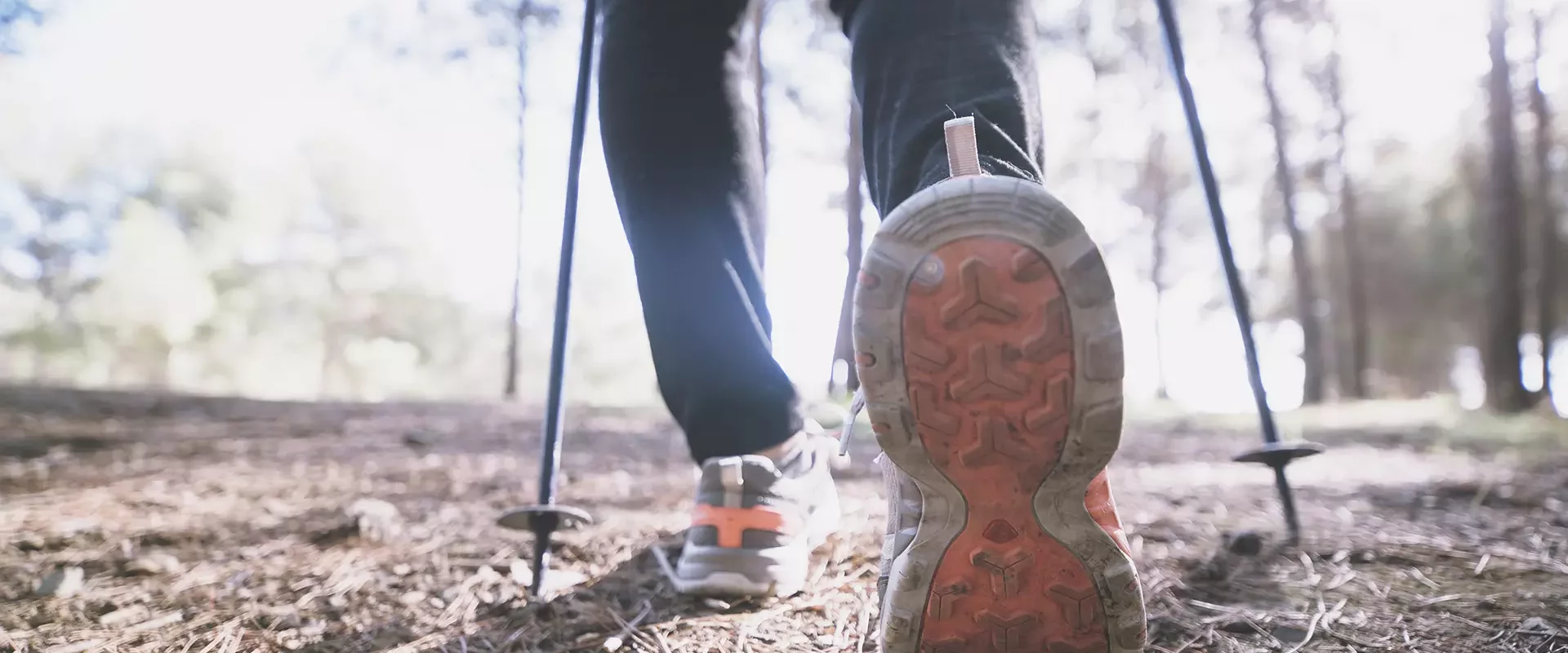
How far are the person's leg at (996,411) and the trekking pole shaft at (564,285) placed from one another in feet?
2.07

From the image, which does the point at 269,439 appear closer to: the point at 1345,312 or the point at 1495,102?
the point at 1495,102

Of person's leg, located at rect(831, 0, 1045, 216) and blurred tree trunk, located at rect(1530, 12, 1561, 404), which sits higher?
blurred tree trunk, located at rect(1530, 12, 1561, 404)

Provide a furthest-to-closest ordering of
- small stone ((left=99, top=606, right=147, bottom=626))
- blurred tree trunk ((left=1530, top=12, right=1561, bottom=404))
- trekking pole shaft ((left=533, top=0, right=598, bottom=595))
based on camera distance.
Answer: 1. blurred tree trunk ((left=1530, top=12, right=1561, bottom=404))
2. trekking pole shaft ((left=533, top=0, right=598, bottom=595))
3. small stone ((left=99, top=606, right=147, bottom=626))

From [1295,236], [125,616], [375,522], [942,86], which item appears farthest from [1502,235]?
[125,616]

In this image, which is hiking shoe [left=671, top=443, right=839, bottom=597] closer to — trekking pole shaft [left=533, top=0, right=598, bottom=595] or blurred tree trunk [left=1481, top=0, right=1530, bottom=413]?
trekking pole shaft [left=533, top=0, right=598, bottom=595]

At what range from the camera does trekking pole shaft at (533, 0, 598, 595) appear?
1133 mm

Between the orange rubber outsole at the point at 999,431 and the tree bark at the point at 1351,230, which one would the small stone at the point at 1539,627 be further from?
the tree bark at the point at 1351,230

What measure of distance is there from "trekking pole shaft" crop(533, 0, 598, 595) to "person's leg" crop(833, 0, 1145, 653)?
2.07ft

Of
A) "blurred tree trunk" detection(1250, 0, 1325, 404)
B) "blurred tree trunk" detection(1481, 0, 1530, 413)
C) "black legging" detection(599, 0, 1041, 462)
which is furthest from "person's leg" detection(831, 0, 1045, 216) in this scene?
"blurred tree trunk" detection(1250, 0, 1325, 404)

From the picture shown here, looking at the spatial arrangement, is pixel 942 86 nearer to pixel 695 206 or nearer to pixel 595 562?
pixel 695 206

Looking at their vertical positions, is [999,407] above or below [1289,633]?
above

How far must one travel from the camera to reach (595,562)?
4.11 ft

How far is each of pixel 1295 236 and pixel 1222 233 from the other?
9428 millimetres

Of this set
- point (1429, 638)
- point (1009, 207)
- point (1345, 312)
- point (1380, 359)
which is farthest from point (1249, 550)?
point (1380, 359)
